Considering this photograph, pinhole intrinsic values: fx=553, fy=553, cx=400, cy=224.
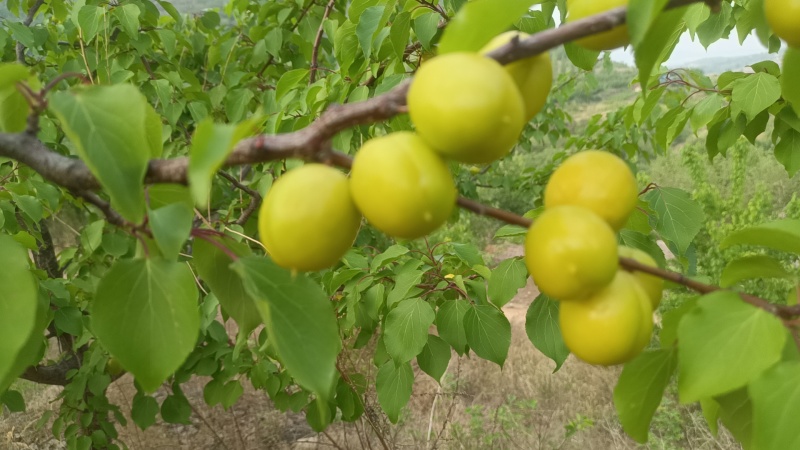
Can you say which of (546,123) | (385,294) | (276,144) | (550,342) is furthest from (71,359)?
(546,123)

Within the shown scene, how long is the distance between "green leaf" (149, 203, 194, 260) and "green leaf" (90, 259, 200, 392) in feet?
0.11

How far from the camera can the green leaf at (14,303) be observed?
0.53m

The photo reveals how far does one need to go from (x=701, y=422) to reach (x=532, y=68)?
382cm

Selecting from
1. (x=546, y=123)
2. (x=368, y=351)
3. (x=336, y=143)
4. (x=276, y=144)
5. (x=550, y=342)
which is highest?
(x=276, y=144)

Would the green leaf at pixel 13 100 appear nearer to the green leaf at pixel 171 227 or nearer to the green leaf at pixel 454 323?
the green leaf at pixel 171 227

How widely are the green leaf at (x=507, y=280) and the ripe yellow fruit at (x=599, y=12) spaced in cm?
83

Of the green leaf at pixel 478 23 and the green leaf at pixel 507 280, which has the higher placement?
the green leaf at pixel 478 23

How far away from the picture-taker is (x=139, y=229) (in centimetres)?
55

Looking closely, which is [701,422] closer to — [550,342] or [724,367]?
[550,342]

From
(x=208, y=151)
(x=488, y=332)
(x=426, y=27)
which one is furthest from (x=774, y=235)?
(x=426, y=27)

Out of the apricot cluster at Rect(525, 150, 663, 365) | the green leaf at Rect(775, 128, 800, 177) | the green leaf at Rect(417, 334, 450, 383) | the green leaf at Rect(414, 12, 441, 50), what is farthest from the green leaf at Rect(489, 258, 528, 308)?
the green leaf at Rect(775, 128, 800, 177)

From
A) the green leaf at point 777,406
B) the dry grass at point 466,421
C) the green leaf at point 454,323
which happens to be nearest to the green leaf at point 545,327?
the green leaf at point 454,323

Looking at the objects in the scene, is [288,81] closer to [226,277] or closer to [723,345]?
[226,277]

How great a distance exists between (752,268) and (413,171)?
483 millimetres
